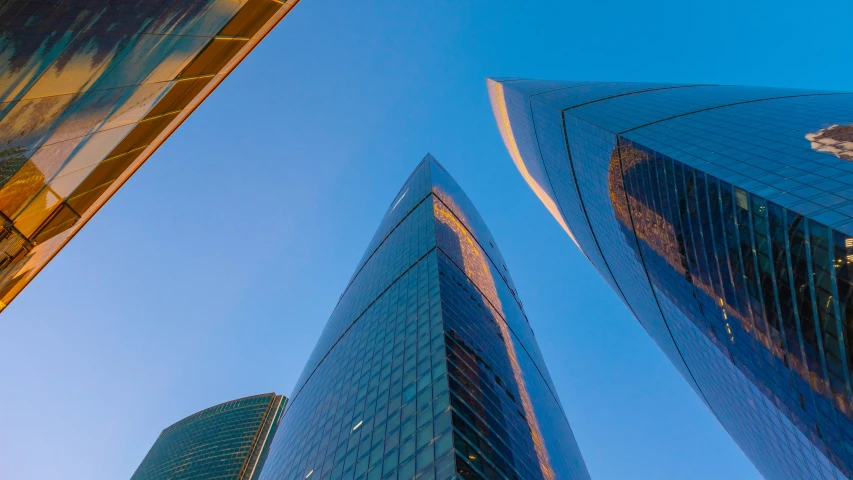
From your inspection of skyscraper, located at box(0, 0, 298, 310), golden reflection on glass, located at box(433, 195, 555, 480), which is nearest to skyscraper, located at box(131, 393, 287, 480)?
golden reflection on glass, located at box(433, 195, 555, 480)

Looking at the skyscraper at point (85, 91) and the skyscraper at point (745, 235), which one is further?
the skyscraper at point (745, 235)

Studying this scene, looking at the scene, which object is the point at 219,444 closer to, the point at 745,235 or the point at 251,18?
the point at 745,235

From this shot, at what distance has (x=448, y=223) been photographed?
90.6 m

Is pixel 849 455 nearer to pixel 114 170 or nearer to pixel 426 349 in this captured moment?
pixel 426 349

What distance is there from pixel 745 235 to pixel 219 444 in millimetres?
154251

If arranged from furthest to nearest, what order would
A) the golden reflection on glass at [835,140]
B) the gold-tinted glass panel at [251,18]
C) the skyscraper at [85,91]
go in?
1. the golden reflection on glass at [835,140]
2. the gold-tinted glass panel at [251,18]
3. the skyscraper at [85,91]

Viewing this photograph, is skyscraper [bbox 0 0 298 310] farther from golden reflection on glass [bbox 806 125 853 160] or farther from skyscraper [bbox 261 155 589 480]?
golden reflection on glass [bbox 806 125 853 160]

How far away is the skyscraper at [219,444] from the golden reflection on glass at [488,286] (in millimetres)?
91947

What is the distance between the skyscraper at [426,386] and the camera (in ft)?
94.4

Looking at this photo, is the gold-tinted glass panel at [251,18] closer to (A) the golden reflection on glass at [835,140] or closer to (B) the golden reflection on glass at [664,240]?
(B) the golden reflection on glass at [664,240]

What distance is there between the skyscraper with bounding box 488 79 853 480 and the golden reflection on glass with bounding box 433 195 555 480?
21893 mm

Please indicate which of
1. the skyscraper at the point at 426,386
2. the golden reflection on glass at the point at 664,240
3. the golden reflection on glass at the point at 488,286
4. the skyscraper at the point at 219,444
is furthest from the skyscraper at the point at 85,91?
the skyscraper at the point at 219,444

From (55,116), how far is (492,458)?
89.5ft

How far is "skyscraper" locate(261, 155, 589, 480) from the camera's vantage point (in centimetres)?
2877
